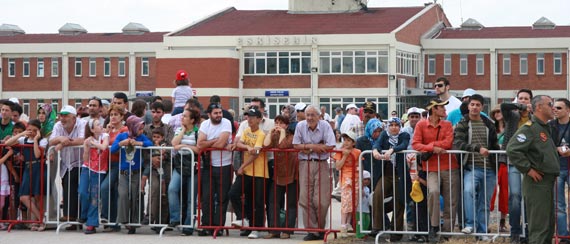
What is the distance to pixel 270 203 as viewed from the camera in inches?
581

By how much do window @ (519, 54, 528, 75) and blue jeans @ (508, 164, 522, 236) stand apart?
63.7 m

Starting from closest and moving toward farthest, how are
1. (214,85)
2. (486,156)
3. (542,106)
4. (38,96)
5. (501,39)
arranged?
(542,106) < (486,156) < (214,85) < (501,39) < (38,96)

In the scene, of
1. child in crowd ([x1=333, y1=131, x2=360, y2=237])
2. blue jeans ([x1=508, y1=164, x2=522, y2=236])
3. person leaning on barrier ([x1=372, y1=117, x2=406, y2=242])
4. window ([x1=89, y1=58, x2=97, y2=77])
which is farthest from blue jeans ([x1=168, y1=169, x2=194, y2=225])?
window ([x1=89, y1=58, x2=97, y2=77])

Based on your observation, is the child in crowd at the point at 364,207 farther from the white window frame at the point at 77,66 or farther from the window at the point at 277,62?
the white window frame at the point at 77,66

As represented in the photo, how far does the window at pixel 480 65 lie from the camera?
7600cm

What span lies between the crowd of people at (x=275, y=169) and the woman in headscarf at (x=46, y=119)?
0.15ft

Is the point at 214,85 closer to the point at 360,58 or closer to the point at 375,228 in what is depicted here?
the point at 360,58

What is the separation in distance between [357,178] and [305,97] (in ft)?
188

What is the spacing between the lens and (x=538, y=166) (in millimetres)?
11727

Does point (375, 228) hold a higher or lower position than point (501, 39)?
lower

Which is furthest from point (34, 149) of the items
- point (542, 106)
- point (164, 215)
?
point (542, 106)

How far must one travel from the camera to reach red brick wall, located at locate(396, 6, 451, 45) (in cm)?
7310

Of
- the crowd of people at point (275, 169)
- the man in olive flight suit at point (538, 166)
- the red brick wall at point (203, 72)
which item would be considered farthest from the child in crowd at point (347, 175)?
the red brick wall at point (203, 72)

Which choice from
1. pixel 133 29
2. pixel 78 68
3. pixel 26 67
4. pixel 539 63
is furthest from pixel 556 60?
pixel 26 67
